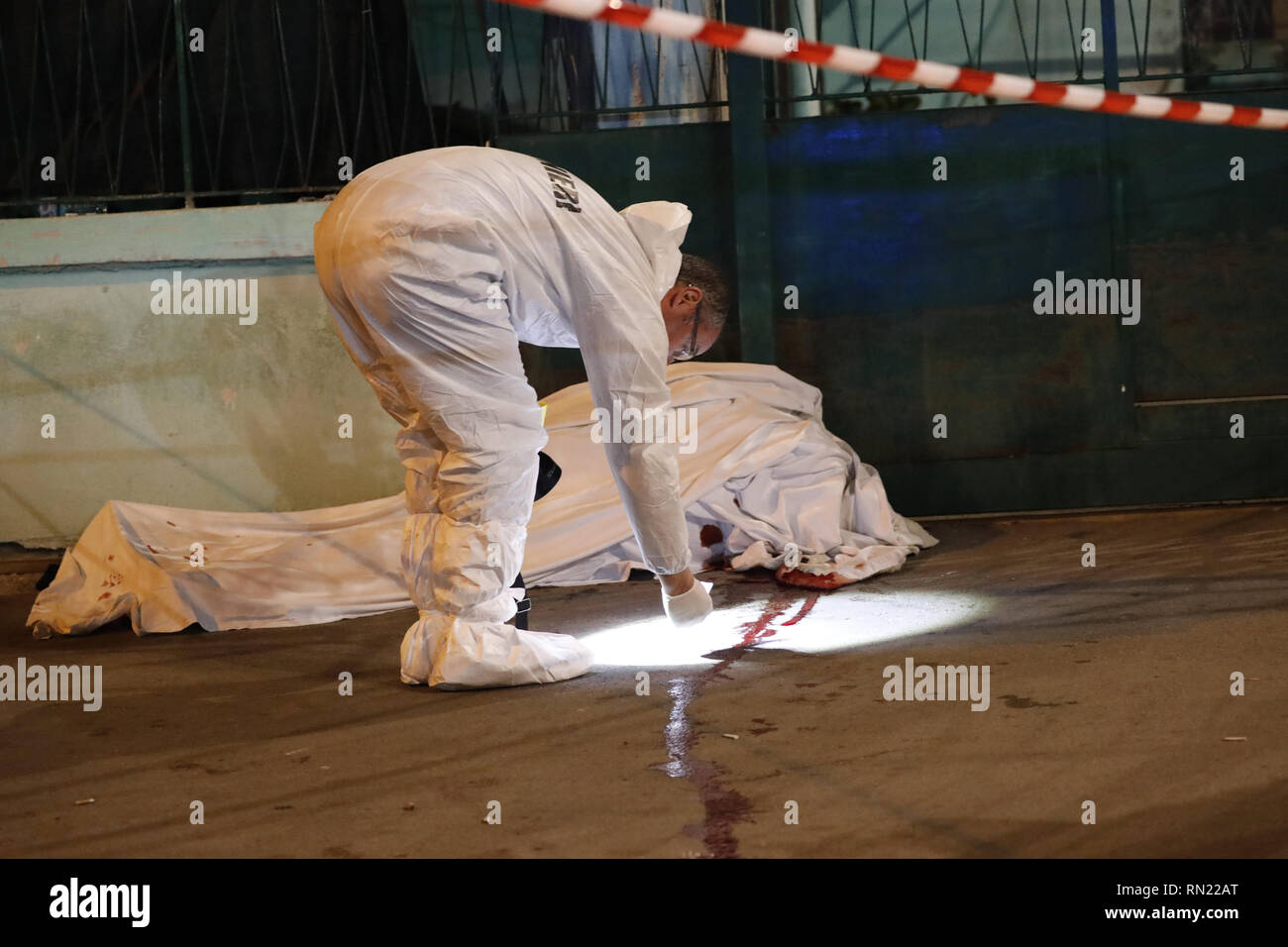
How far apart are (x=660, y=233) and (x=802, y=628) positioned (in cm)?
132

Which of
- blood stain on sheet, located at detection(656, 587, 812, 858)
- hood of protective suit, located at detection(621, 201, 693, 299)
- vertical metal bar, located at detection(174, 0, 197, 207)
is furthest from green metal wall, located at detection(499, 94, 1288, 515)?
hood of protective suit, located at detection(621, 201, 693, 299)

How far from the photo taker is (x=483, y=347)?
3.72 meters

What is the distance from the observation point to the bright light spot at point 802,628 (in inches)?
163

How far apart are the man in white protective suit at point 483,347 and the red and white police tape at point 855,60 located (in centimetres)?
55

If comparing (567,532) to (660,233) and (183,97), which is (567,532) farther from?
(183,97)

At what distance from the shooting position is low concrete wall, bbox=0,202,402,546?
20.7ft

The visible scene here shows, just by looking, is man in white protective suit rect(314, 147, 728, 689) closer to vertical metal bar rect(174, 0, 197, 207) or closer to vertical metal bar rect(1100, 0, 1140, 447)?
vertical metal bar rect(174, 0, 197, 207)

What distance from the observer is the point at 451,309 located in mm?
3658

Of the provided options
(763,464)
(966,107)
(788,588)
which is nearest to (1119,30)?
(966,107)

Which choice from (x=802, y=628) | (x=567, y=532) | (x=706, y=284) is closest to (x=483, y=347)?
(x=706, y=284)

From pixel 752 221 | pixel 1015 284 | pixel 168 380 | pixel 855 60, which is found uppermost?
pixel 855 60

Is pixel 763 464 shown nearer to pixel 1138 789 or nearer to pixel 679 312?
pixel 679 312

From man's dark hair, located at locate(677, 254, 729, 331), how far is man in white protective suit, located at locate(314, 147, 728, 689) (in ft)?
0.82

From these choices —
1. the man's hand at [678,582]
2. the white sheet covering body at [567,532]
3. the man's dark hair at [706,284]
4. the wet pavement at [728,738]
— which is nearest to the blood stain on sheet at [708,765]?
the wet pavement at [728,738]
